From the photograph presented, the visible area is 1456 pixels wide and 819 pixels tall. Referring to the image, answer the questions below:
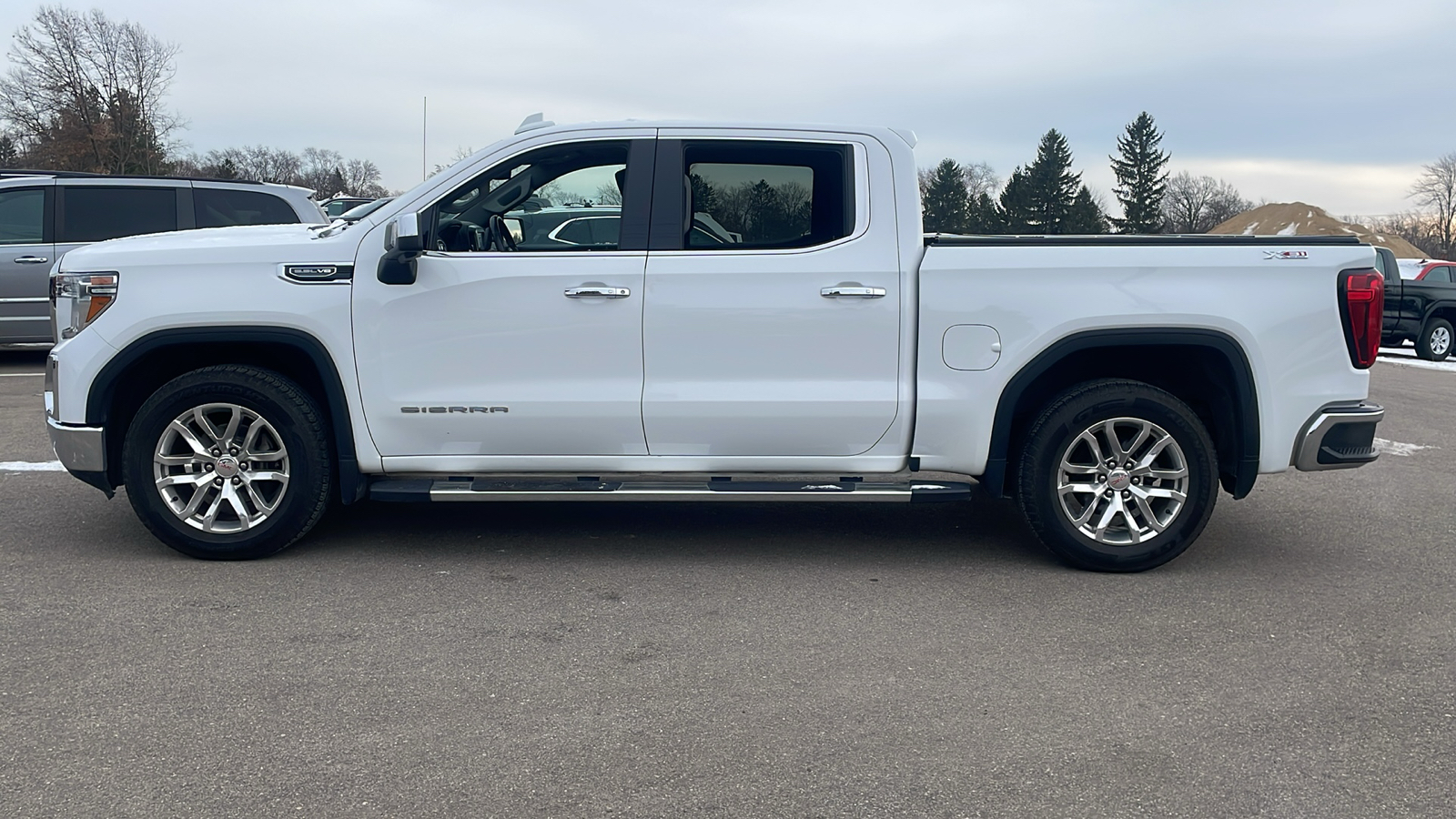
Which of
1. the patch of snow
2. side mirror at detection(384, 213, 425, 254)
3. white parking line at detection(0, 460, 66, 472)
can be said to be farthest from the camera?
the patch of snow

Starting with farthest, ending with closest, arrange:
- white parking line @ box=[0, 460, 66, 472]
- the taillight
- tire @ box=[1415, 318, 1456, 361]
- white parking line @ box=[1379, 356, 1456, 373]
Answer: tire @ box=[1415, 318, 1456, 361]
white parking line @ box=[1379, 356, 1456, 373]
white parking line @ box=[0, 460, 66, 472]
the taillight

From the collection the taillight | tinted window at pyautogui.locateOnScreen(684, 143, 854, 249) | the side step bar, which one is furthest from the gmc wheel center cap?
the taillight

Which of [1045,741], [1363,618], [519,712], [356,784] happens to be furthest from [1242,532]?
[356,784]

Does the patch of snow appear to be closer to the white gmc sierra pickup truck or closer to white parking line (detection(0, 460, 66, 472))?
the white gmc sierra pickup truck

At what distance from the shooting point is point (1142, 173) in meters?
86.9

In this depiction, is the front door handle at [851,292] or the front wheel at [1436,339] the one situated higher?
the front door handle at [851,292]

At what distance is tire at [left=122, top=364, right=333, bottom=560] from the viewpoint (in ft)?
16.4

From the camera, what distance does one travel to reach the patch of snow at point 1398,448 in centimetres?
851

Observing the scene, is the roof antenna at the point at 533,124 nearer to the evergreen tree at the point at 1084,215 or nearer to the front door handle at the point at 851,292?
the front door handle at the point at 851,292

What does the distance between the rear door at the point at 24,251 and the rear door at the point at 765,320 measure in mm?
9486

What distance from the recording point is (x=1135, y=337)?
4945 millimetres

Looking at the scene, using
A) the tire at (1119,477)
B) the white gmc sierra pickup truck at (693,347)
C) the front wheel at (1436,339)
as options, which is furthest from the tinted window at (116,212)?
the front wheel at (1436,339)

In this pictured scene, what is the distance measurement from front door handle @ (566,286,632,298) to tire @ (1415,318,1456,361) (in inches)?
729

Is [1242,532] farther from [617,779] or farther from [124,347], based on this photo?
[124,347]
